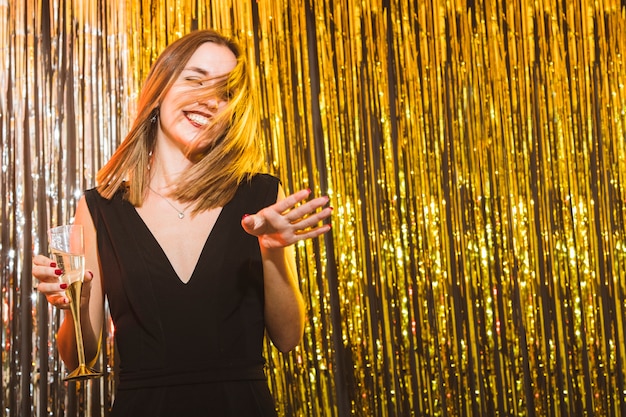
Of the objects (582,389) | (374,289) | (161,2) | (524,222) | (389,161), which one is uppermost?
(161,2)

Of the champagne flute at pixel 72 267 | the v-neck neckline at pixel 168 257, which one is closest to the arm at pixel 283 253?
the v-neck neckline at pixel 168 257

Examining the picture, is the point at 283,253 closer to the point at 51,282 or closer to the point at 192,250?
the point at 192,250

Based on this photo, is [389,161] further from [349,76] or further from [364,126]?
[349,76]

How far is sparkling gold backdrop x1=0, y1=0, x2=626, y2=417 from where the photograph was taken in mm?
2170

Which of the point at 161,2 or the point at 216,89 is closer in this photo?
the point at 216,89

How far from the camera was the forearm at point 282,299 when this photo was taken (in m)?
1.29

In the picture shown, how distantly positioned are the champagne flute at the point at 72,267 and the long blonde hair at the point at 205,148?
217 millimetres

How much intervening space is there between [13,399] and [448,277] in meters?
1.24

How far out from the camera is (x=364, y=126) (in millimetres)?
2270

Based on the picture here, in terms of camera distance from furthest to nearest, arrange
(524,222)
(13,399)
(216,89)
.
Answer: (524,222)
(13,399)
(216,89)

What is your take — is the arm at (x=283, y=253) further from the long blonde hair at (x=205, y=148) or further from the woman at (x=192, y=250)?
the long blonde hair at (x=205, y=148)

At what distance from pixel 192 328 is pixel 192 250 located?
0.48 feet

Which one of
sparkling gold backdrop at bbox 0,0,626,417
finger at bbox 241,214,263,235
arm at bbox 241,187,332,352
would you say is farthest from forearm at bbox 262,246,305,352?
sparkling gold backdrop at bbox 0,0,626,417

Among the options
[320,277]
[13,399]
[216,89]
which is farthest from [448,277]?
[13,399]
